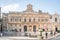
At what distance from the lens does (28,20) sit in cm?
1177

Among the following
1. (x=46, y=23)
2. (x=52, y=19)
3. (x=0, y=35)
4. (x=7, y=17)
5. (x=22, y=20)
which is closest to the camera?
(x=0, y=35)

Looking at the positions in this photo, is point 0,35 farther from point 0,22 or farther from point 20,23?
point 20,23

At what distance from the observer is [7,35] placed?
881 cm

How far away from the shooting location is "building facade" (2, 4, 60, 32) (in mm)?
10047

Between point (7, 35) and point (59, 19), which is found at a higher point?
point (59, 19)

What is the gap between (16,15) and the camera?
11.1 m

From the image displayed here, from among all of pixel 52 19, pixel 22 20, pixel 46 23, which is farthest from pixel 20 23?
pixel 52 19

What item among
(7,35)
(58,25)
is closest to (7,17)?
(7,35)

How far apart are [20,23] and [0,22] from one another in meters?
1.86

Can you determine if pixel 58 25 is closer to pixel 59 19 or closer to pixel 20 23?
pixel 59 19

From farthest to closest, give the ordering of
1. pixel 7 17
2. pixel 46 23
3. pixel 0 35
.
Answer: pixel 7 17 → pixel 46 23 → pixel 0 35

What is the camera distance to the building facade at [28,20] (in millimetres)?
10047

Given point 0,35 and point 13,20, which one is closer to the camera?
point 0,35

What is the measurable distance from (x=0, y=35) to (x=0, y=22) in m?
1.05
